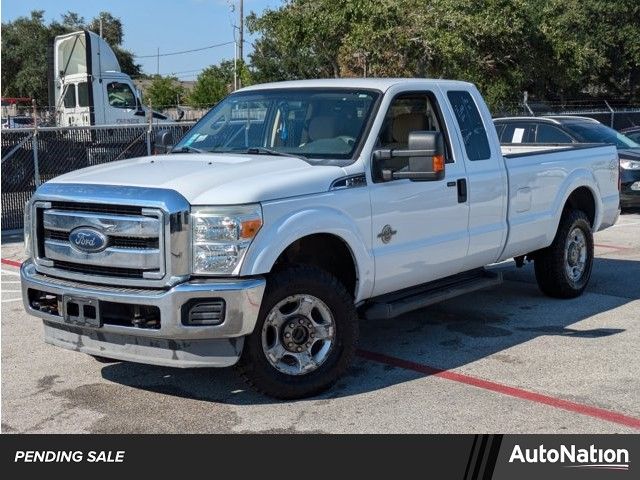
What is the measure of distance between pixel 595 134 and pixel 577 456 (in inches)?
451

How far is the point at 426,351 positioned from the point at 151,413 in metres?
2.32

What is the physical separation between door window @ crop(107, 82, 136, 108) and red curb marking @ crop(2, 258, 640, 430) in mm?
20363

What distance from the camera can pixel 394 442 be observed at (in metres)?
4.96

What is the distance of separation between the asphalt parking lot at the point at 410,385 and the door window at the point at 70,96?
1835cm

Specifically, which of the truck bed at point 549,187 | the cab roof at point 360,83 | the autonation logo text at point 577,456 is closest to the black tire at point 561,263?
the truck bed at point 549,187

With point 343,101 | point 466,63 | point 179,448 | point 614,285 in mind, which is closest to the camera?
point 179,448

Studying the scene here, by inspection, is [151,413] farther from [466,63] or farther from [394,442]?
Result: [466,63]

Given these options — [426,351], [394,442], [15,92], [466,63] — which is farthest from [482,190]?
[15,92]

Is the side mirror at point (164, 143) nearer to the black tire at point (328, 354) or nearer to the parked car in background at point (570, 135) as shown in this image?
the black tire at point (328, 354)

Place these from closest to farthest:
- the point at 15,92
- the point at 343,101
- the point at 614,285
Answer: the point at 343,101 → the point at 614,285 → the point at 15,92

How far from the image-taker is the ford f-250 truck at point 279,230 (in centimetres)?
528

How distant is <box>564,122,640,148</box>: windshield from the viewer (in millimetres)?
14883

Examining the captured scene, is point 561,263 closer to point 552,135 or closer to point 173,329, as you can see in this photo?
point 173,329

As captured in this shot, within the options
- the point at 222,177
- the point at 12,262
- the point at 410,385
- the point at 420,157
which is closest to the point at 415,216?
the point at 420,157
